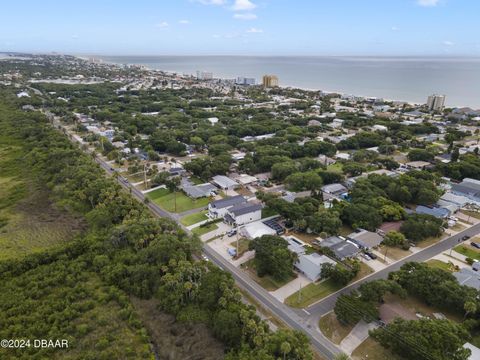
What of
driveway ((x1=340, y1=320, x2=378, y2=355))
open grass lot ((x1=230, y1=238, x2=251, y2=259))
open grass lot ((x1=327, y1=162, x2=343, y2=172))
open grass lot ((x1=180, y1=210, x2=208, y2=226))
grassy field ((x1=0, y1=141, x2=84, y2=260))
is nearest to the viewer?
driveway ((x1=340, y1=320, x2=378, y2=355))

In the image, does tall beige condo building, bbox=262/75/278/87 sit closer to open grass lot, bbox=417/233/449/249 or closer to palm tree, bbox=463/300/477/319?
open grass lot, bbox=417/233/449/249

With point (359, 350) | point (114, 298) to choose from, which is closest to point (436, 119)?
point (359, 350)

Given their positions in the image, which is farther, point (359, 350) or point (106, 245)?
point (106, 245)

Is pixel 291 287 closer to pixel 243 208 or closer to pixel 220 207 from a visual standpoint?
pixel 243 208

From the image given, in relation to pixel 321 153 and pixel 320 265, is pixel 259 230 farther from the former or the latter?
pixel 321 153

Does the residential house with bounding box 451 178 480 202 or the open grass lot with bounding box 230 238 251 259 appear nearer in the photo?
the open grass lot with bounding box 230 238 251 259

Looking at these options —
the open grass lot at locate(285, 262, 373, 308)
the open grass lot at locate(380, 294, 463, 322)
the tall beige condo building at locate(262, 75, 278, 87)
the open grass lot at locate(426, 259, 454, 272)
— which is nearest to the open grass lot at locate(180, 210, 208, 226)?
the open grass lot at locate(285, 262, 373, 308)

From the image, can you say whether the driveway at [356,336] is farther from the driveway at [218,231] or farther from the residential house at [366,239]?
the driveway at [218,231]
